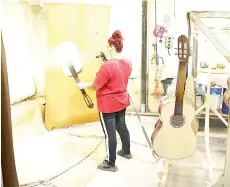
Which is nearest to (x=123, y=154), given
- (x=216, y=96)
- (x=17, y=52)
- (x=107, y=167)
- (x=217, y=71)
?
(x=107, y=167)

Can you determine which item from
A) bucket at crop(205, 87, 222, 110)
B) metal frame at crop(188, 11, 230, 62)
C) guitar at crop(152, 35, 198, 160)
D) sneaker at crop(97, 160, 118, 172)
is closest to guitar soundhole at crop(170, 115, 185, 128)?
guitar at crop(152, 35, 198, 160)

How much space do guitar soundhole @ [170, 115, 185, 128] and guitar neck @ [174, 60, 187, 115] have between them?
0.05 m

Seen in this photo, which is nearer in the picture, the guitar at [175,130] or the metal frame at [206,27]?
the metal frame at [206,27]

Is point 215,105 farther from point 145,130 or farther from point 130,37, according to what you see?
point 130,37

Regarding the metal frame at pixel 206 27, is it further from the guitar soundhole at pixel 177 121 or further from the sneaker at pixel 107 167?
the sneaker at pixel 107 167

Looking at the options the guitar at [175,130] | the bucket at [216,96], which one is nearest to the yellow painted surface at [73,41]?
the bucket at [216,96]

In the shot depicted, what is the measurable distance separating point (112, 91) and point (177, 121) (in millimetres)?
720

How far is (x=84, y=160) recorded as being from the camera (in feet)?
9.31

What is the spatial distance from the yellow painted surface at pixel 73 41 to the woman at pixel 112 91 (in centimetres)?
97

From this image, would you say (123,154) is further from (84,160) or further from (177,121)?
(177,121)

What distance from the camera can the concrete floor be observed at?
8.06 ft

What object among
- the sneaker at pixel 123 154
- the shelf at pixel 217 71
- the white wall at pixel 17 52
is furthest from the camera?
the shelf at pixel 217 71

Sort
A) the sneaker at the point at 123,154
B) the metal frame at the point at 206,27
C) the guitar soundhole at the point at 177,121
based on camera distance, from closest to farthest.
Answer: the metal frame at the point at 206,27
the guitar soundhole at the point at 177,121
the sneaker at the point at 123,154

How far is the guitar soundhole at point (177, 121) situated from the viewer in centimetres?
198
